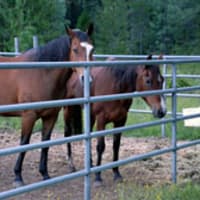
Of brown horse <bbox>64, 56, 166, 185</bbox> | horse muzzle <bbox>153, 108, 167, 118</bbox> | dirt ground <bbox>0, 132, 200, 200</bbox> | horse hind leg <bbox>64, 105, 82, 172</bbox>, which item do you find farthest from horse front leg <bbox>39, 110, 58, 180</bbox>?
horse muzzle <bbox>153, 108, 167, 118</bbox>

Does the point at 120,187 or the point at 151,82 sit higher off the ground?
the point at 151,82

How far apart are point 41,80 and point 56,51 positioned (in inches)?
13.9

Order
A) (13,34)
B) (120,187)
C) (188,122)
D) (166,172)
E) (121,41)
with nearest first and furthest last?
(120,187), (166,172), (188,122), (13,34), (121,41)

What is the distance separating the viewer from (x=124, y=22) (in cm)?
3266

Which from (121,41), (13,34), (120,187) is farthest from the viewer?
(121,41)

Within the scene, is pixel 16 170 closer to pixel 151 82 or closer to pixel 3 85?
pixel 3 85

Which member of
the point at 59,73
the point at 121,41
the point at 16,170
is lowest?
the point at 121,41

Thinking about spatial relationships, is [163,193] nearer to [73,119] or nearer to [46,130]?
[46,130]

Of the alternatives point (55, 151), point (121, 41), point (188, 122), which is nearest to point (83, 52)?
point (55, 151)

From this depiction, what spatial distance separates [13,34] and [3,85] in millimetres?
18007

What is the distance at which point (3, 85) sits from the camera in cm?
541

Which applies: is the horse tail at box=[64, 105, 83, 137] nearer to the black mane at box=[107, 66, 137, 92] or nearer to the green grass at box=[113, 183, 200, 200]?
the black mane at box=[107, 66, 137, 92]

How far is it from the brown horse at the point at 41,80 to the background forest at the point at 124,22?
18963 millimetres

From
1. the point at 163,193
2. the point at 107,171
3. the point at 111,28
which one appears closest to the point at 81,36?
the point at 107,171
